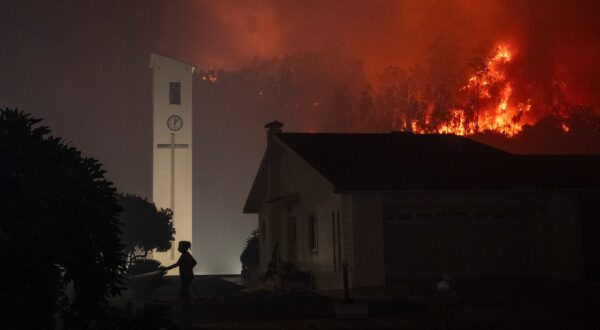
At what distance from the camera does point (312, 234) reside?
25.1m

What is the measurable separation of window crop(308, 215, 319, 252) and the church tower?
34579mm

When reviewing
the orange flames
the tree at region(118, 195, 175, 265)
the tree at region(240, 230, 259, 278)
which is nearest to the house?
the tree at region(240, 230, 259, 278)

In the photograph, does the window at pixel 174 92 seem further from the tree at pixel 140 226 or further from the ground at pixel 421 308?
the ground at pixel 421 308

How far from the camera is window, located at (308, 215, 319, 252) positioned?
24484mm

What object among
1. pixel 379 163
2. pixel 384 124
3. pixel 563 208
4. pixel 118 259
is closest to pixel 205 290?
pixel 379 163

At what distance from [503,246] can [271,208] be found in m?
10.1

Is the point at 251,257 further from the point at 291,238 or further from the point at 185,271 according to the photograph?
the point at 185,271

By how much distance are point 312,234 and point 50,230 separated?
52.0 feet

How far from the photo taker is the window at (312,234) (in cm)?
2448

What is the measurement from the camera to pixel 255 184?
32.1 meters

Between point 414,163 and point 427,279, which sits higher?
point 414,163

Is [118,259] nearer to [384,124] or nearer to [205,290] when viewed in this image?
[205,290]

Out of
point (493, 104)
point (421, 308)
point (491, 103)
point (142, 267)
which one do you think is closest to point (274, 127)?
point (142, 267)

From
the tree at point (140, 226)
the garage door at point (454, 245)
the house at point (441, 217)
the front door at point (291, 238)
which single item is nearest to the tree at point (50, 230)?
the house at point (441, 217)
